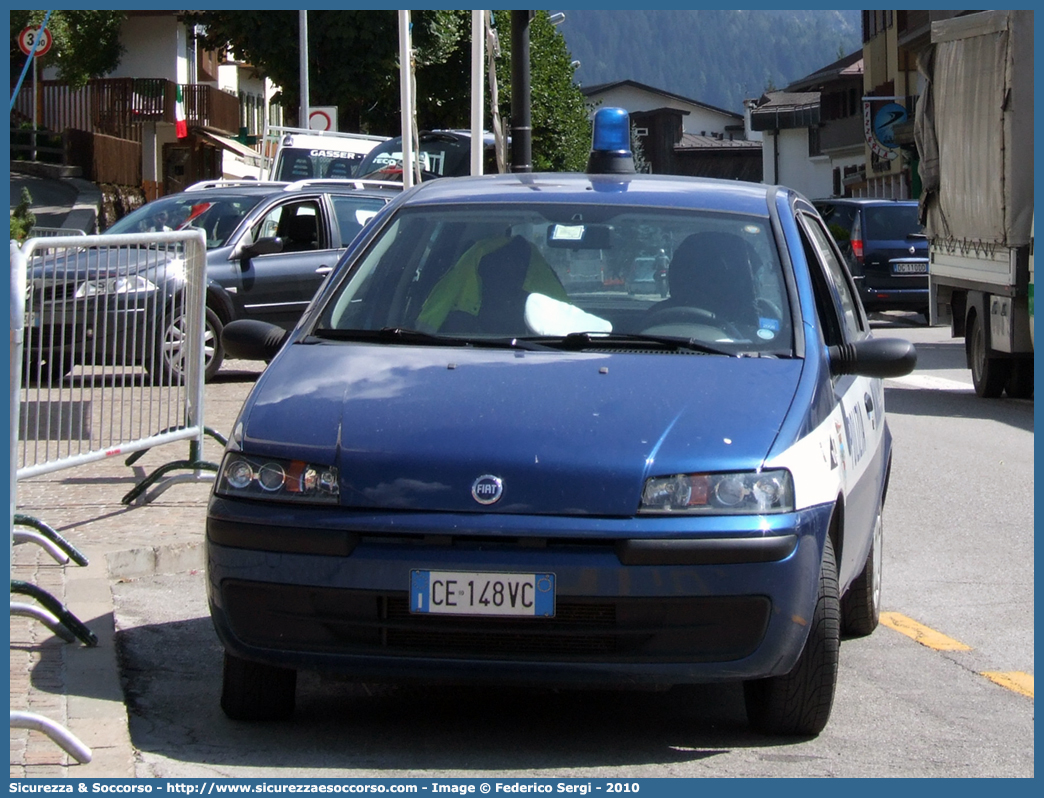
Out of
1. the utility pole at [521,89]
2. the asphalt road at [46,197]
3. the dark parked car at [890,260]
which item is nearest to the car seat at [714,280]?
the utility pole at [521,89]

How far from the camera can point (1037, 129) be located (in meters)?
15.3

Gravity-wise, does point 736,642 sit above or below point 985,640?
above

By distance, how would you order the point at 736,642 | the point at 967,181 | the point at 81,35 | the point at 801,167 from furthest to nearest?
the point at 801,167, the point at 81,35, the point at 967,181, the point at 736,642

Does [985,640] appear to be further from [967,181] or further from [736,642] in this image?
[967,181]

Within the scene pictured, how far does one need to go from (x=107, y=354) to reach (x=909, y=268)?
728 inches

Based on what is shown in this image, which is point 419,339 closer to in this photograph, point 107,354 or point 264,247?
point 107,354

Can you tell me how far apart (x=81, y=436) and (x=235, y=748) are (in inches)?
137

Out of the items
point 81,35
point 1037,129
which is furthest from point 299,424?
point 81,35

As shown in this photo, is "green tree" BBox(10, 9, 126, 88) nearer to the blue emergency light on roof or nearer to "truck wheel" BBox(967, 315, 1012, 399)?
"truck wheel" BBox(967, 315, 1012, 399)

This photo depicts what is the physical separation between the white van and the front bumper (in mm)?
23937

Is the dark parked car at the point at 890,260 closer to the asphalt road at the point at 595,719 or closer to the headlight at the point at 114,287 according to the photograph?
the headlight at the point at 114,287

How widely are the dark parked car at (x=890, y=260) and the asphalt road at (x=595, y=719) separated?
18036mm

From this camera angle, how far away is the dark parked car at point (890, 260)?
2516cm

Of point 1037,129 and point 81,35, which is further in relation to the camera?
point 81,35
